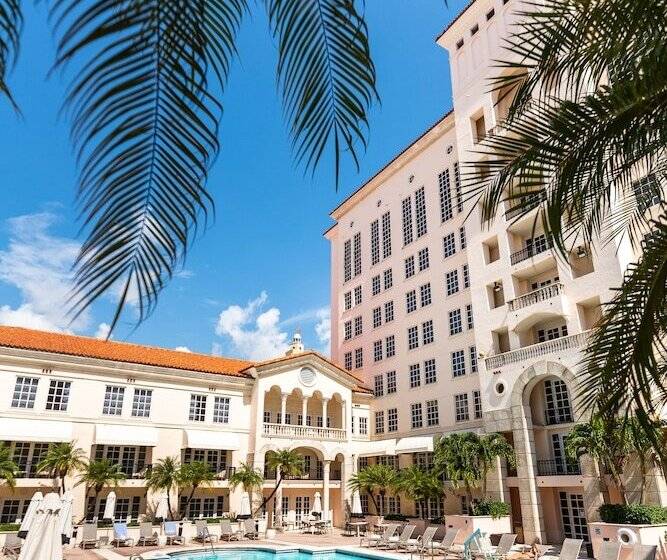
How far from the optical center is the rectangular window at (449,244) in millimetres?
33469

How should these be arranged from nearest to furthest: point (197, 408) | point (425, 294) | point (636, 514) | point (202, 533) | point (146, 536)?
point (636, 514)
point (146, 536)
point (202, 533)
point (197, 408)
point (425, 294)

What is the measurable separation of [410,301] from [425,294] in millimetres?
1685

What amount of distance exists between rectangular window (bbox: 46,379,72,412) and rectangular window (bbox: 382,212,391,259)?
23.1m

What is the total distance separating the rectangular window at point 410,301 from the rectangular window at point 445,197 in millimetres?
5546

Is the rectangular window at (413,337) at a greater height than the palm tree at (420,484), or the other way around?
the rectangular window at (413,337)

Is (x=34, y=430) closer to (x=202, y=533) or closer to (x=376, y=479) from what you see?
(x=202, y=533)

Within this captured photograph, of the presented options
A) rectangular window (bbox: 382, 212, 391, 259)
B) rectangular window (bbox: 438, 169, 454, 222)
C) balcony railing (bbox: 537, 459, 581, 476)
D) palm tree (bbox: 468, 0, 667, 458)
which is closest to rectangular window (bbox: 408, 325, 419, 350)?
rectangular window (bbox: 382, 212, 391, 259)

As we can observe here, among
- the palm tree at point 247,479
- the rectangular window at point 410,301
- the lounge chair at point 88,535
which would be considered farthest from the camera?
the rectangular window at point 410,301

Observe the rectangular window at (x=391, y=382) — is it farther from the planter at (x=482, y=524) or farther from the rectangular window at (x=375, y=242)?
the planter at (x=482, y=524)

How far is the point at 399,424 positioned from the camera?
35.2 m

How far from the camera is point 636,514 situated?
752 inches

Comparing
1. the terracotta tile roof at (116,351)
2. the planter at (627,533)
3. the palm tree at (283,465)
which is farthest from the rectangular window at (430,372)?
the planter at (627,533)

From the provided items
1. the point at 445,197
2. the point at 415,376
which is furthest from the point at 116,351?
the point at 445,197

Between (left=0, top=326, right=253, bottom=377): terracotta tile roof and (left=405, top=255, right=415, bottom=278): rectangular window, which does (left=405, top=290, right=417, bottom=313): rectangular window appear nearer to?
(left=405, top=255, right=415, bottom=278): rectangular window
